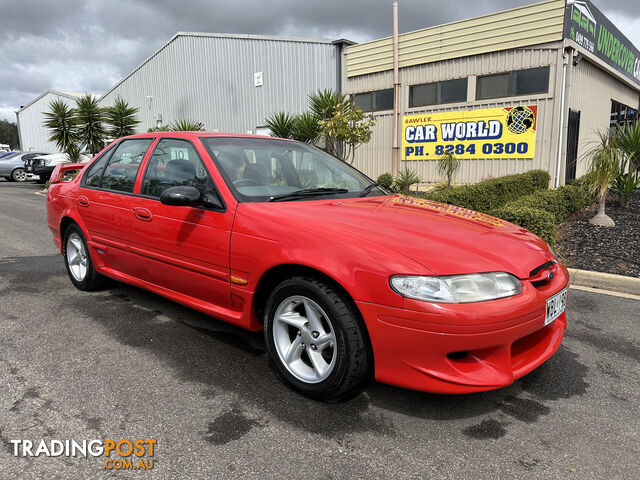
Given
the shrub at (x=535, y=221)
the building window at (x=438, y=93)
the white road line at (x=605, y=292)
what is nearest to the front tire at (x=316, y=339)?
the white road line at (x=605, y=292)

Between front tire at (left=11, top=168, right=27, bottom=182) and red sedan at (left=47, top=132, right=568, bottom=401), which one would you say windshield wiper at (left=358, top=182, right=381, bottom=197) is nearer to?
red sedan at (left=47, top=132, right=568, bottom=401)

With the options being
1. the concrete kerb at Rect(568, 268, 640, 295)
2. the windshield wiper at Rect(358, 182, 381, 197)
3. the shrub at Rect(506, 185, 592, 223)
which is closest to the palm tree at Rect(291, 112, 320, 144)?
the shrub at Rect(506, 185, 592, 223)

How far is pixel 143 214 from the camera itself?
11.6 ft

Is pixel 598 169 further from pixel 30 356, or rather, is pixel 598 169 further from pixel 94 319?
pixel 30 356

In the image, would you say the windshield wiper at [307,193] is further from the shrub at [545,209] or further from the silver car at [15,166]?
the silver car at [15,166]

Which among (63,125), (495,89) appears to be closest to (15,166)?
(63,125)

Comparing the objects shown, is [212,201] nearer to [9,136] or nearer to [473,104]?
[473,104]

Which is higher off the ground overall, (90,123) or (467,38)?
(467,38)

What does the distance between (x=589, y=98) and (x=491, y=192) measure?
21.5 feet

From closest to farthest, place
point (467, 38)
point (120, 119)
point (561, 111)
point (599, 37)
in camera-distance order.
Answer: point (561, 111)
point (467, 38)
point (599, 37)
point (120, 119)

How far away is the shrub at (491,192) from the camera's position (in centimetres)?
746

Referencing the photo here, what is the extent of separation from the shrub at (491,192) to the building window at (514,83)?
6.64ft

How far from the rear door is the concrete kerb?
463 centimetres

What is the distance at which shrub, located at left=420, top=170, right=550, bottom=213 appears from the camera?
7.46 metres
